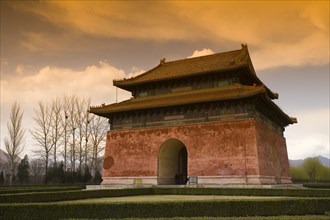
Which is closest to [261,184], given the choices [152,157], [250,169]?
[250,169]

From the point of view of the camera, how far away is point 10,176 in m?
37.2

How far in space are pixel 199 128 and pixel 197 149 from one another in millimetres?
1619

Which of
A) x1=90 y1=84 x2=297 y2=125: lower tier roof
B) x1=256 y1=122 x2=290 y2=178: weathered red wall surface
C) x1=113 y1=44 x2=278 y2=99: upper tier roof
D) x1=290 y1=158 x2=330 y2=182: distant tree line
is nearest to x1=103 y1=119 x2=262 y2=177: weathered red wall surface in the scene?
x1=256 y1=122 x2=290 y2=178: weathered red wall surface

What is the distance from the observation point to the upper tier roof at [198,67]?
84.9ft

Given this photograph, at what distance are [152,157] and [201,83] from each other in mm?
7492

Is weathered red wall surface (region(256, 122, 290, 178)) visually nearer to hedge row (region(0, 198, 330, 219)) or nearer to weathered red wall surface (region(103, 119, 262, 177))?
weathered red wall surface (region(103, 119, 262, 177))

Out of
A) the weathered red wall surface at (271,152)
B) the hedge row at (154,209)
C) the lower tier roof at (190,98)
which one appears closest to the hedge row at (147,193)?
the weathered red wall surface at (271,152)

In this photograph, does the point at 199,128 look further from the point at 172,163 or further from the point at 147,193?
the point at 147,193

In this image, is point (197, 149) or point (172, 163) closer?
point (197, 149)

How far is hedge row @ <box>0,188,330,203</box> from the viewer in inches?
625

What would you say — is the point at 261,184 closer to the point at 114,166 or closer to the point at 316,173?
the point at 114,166

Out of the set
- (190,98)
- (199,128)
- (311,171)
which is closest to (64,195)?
(199,128)

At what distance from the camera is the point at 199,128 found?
80.8ft

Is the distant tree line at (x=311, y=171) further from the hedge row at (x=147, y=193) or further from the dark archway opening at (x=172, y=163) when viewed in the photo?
the hedge row at (x=147, y=193)
